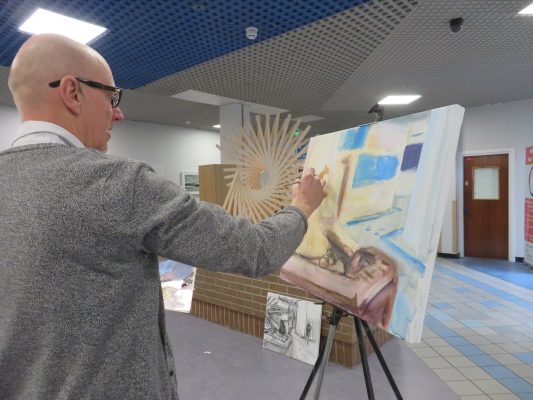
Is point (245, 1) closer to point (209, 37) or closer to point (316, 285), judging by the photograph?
point (209, 37)

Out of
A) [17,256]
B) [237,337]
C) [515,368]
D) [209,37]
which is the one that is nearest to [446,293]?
[515,368]

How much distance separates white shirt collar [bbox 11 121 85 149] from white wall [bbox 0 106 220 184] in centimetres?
613

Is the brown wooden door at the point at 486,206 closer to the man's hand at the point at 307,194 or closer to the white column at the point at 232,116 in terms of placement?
the white column at the point at 232,116

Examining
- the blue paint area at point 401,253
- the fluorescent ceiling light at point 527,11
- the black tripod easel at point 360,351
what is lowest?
the black tripod easel at point 360,351

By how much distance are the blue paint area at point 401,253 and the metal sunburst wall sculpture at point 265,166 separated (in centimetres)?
116

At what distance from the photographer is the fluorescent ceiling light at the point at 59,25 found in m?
2.70

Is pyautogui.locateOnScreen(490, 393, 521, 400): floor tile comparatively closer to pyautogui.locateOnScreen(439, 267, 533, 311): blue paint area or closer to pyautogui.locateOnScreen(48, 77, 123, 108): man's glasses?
pyautogui.locateOnScreen(439, 267, 533, 311): blue paint area

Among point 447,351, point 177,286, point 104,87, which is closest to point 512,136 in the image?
point 447,351

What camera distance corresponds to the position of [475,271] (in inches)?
226

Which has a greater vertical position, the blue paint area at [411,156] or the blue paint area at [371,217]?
the blue paint area at [411,156]

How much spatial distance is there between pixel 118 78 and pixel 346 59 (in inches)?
100

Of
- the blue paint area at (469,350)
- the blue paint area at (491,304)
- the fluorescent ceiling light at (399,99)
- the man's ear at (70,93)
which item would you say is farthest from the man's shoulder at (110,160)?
the fluorescent ceiling light at (399,99)

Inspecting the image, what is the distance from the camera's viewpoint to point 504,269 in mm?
5836

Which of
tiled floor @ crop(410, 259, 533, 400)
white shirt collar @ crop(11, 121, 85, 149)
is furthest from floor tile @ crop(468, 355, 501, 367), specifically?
white shirt collar @ crop(11, 121, 85, 149)
